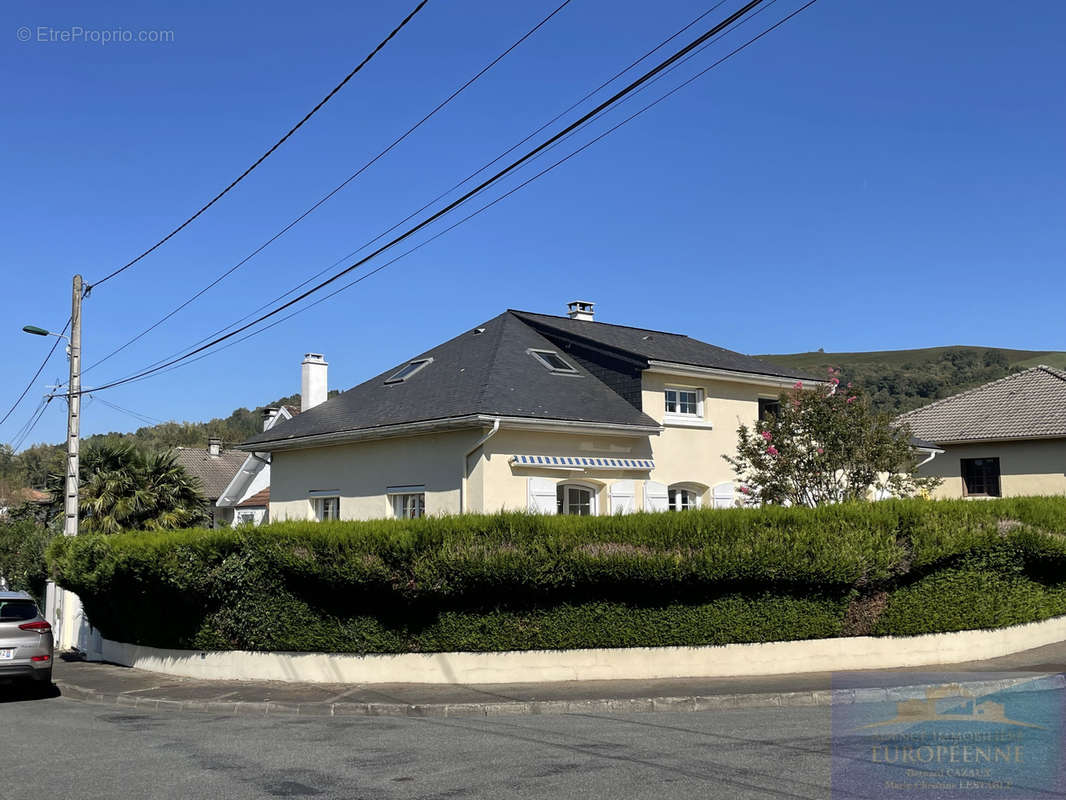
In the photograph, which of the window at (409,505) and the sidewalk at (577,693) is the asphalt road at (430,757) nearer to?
the sidewalk at (577,693)

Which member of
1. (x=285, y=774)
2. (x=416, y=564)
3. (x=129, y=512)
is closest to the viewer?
(x=285, y=774)

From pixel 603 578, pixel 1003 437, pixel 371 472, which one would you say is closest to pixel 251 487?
pixel 371 472

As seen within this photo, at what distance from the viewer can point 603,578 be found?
12609 mm

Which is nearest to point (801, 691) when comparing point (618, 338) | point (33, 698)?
point (33, 698)

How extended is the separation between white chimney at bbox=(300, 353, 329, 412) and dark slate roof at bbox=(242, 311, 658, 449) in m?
2.66

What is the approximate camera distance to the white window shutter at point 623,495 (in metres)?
19.2

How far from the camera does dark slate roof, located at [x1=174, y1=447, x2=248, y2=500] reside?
48812mm

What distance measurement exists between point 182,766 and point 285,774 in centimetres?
111

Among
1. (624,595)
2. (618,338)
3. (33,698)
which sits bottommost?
(33,698)

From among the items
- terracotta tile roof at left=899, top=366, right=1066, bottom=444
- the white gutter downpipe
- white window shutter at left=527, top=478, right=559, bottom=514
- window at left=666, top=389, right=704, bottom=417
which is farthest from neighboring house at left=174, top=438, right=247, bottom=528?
terracotta tile roof at left=899, top=366, right=1066, bottom=444

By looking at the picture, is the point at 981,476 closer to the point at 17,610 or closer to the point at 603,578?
the point at 603,578

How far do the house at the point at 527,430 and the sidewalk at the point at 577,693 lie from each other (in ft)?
17.2

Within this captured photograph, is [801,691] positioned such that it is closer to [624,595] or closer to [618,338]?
[624,595]

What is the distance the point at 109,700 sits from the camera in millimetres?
13492
